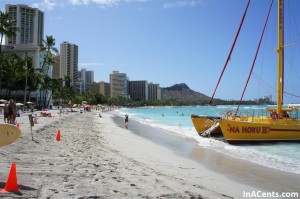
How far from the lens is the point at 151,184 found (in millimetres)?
8625

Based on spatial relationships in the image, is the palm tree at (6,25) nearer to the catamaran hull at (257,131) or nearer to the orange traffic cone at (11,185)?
the catamaran hull at (257,131)

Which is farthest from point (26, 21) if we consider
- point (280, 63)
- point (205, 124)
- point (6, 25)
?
point (280, 63)

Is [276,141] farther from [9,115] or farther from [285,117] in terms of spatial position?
[9,115]

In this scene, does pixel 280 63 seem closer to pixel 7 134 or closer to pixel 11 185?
pixel 7 134

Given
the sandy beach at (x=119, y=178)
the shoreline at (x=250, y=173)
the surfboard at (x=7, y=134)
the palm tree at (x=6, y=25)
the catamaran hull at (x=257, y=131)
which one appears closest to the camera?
the sandy beach at (x=119, y=178)

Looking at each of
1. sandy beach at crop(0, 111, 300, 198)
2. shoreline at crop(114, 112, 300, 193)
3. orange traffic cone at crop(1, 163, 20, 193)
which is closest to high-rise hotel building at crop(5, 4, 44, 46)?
shoreline at crop(114, 112, 300, 193)

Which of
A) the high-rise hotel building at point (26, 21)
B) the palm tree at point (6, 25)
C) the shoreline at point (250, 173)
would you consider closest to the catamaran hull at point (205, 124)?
the shoreline at point (250, 173)

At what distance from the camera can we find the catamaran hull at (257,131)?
2205cm

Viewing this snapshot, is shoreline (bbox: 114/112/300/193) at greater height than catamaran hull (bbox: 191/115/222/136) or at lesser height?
lesser

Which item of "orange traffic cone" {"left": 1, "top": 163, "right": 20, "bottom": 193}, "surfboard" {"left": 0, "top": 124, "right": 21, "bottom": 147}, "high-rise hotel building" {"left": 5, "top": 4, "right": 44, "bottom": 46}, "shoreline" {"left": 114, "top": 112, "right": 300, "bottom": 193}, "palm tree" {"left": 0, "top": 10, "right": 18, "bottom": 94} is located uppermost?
"high-rise hotel building" {"left": 5, "top": 4, "right": 44, "bottom": 46}

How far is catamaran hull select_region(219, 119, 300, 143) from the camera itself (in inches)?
868

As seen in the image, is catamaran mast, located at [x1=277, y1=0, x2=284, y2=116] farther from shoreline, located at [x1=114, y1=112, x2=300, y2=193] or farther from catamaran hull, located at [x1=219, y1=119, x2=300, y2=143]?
shoreline, located at [x1=114, y1=112, x2=300, y2=193]

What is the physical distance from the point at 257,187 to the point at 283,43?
17.7 m

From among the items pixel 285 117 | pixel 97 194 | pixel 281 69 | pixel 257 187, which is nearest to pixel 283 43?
pixel 281 69
